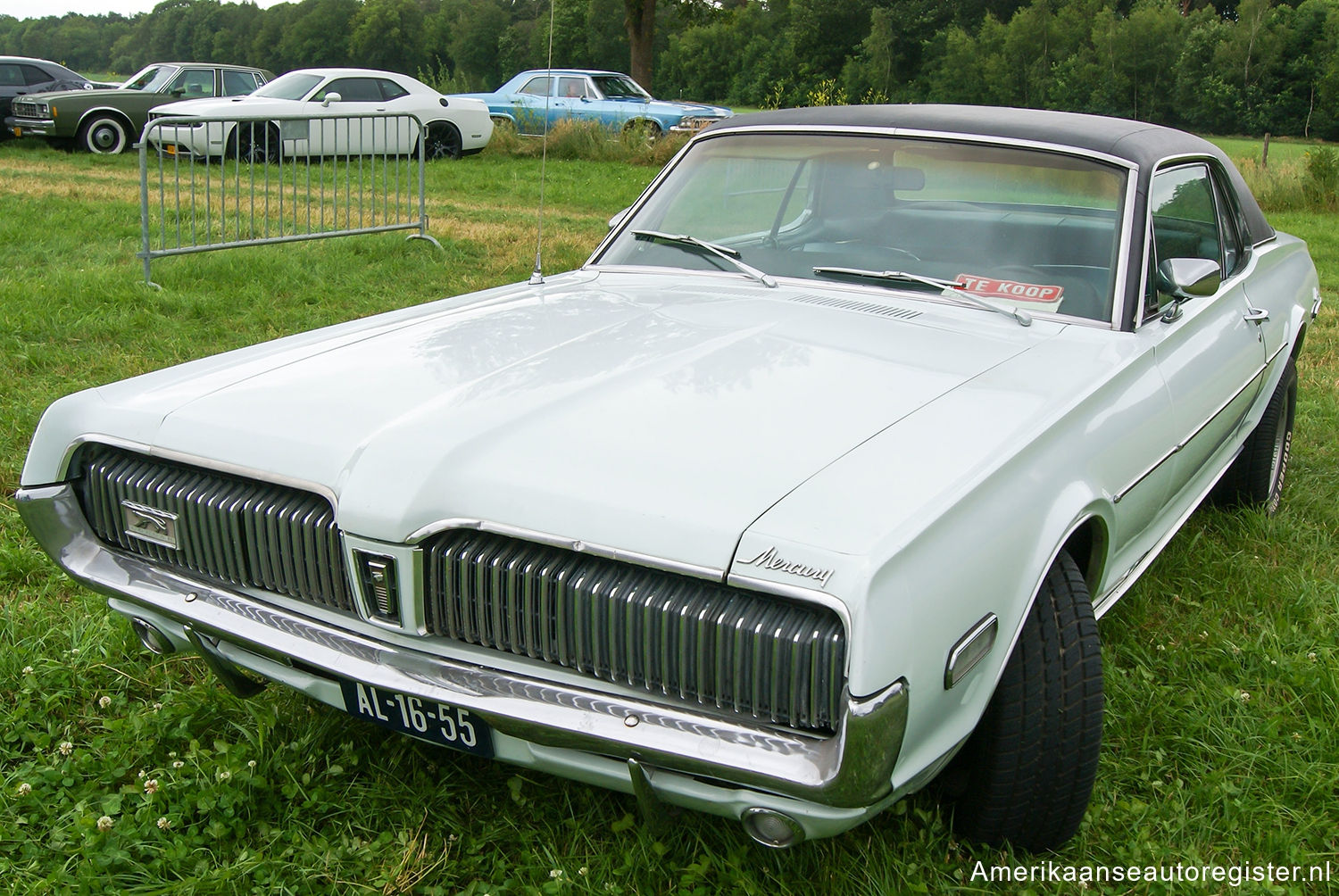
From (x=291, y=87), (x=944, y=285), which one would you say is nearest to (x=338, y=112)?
(x=291, y=87)

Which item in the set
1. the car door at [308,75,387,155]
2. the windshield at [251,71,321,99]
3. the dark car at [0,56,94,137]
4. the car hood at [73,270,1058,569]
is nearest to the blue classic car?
the car door at [308,75,387,155]

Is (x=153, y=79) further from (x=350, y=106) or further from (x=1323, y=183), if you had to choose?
(x=1323, y=183)

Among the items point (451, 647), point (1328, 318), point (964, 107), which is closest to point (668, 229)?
point (964, 107)

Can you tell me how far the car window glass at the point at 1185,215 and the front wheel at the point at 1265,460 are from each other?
648mm

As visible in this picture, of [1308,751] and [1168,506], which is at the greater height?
[1168,506]

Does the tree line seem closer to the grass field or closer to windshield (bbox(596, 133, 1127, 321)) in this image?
windshield (bbox(596, 133, 1127, 321))

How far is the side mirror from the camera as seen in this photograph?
2.94m

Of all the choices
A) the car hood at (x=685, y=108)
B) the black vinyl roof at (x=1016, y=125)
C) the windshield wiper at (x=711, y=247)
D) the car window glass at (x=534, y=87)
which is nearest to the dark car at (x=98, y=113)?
the car window glass at (x=534, y=87)

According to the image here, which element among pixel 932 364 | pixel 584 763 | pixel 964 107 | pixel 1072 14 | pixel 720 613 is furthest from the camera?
pixel 1072 14

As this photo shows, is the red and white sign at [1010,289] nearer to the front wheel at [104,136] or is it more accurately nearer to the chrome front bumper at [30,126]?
the front wheel at [104,136]

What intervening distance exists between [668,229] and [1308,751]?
2.21m

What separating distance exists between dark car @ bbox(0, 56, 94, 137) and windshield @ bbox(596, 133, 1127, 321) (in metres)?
15.0

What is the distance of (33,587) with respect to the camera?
3396 millimetres

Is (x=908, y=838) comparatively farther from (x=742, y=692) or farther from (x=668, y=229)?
(x=668, y=229)
